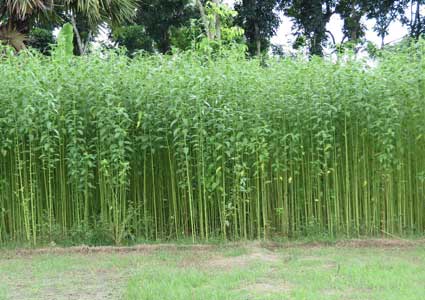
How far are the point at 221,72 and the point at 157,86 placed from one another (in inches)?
27.7

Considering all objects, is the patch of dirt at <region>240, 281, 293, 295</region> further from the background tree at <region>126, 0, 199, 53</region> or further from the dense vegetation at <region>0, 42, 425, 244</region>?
the background tree at <region>126, 0, 199, 53</region>

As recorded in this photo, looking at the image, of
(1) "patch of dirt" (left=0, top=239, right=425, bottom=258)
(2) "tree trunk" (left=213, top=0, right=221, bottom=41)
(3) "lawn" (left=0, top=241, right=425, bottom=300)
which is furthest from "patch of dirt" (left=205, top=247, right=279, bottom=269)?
(2) "tree trunk" (left=213, top=0, right=221, bottom=41)

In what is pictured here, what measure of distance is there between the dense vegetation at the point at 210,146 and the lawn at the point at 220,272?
1.56 feet

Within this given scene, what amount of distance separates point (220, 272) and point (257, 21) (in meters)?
13.2

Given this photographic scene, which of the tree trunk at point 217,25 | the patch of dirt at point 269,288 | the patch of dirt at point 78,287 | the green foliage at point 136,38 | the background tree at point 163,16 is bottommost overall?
the patch of dirt at point 269,288

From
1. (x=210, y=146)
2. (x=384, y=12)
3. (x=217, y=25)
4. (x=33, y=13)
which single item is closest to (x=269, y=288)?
(x=210, y=146)

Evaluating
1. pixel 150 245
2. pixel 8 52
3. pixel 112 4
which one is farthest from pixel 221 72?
pixel 112 4

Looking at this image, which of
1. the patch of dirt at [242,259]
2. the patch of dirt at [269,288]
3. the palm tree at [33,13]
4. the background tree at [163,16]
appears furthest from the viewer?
the background tree at [163,16]

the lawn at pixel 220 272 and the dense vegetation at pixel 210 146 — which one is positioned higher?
the dense vegetation at pixel 210 146

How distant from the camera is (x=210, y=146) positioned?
574 centimetres

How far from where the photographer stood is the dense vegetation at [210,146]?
562cm

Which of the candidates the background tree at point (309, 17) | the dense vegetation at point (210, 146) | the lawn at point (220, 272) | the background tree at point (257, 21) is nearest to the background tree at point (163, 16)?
the background tree at point (257, 21)

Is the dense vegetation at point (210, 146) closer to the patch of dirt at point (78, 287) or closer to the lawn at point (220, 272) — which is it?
the lawn at point (220, 272)

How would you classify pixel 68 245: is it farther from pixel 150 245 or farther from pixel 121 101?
pixel 121 101
